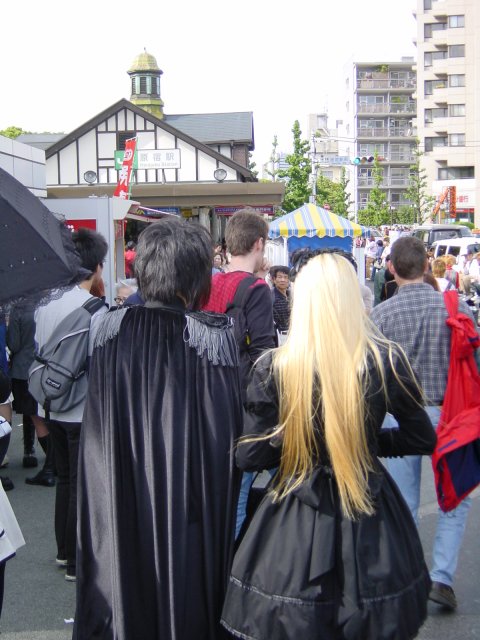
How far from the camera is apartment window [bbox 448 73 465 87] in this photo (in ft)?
231

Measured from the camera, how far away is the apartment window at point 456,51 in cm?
7006

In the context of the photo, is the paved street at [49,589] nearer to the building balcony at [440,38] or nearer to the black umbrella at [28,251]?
the black umbrella at [28,251]

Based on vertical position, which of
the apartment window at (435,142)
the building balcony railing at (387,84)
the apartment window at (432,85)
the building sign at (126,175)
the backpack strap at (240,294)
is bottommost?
the backpack strap at (240,294)

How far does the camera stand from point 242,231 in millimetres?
4289

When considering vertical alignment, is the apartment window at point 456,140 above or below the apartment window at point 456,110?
below

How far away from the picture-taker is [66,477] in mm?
4406

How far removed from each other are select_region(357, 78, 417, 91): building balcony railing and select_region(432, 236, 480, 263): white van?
66485mm

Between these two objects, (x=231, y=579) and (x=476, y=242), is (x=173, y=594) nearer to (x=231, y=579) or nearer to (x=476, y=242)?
(x=231, y=579)

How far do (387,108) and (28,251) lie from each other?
92.0 m

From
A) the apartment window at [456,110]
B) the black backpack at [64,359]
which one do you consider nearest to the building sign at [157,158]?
the black backpack at [64,359]

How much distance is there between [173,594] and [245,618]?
1.41 ft

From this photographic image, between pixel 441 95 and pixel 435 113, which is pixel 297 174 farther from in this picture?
pixel 435 113

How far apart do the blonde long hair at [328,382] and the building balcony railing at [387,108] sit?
299 feet

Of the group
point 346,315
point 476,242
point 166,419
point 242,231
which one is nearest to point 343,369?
point 346,315
